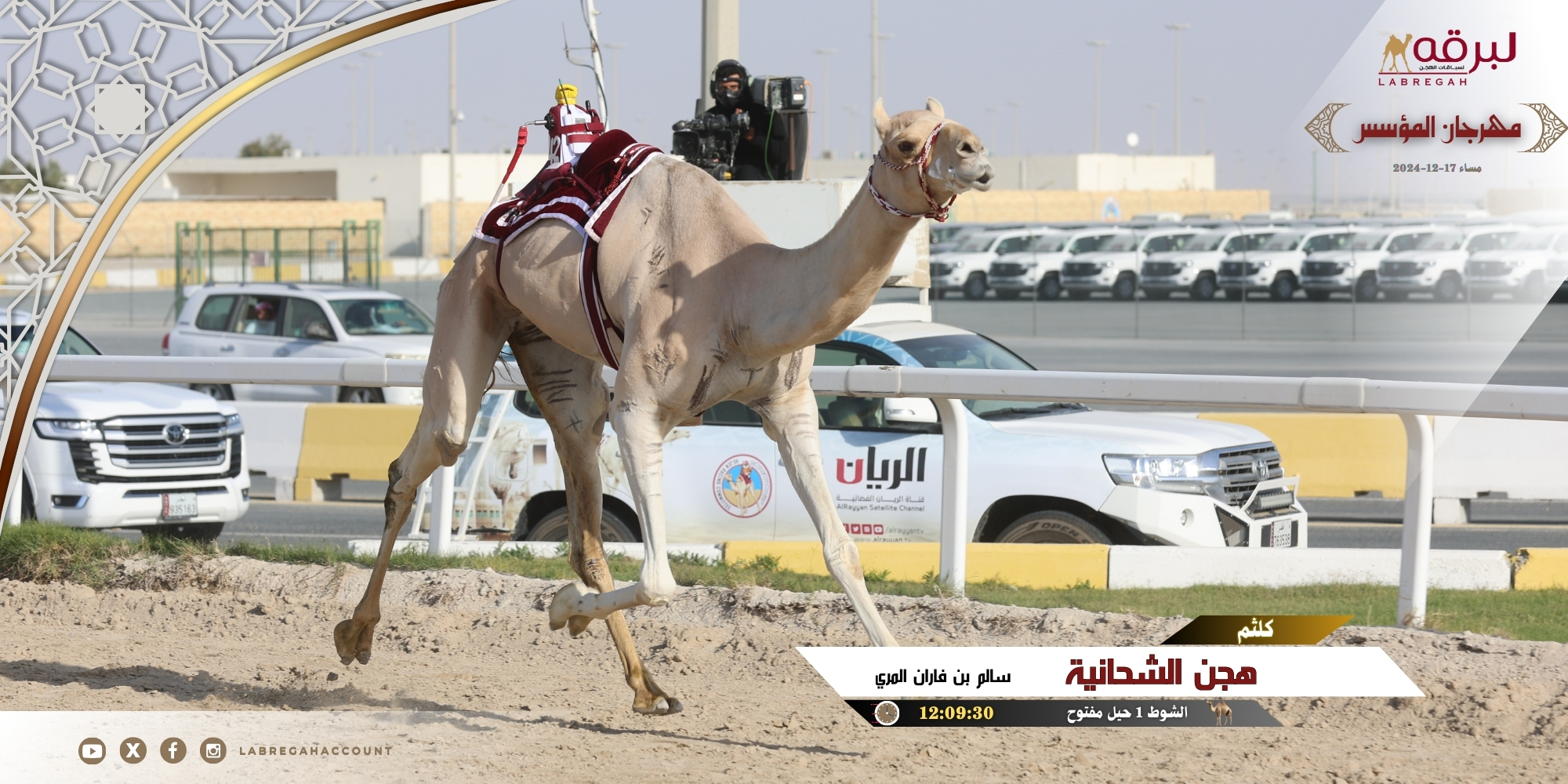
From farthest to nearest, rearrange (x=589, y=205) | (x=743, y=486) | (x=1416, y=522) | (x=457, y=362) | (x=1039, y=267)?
(x=1039, y=267) → (x=743, y=486) → (x=1416, y=522) → (x=457, y=362) → (x=589, y=205)

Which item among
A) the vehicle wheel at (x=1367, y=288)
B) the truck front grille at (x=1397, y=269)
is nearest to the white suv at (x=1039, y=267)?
the vehicle wheel at (x=1367, y=288)

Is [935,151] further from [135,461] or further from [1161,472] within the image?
[135,461]

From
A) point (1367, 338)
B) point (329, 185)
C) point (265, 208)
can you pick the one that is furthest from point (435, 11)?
point (329, 185)

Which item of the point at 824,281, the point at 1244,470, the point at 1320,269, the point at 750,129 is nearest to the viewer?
the point at 824,281

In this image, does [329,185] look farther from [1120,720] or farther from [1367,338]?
[1120,720]

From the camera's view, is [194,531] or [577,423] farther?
[194,531]

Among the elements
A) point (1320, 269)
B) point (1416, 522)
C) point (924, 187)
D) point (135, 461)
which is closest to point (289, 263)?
point (1320, 269)

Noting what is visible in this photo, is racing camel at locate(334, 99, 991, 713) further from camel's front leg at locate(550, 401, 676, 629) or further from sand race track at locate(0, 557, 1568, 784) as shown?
sand race track at locate(0, 557, 1568, 784)

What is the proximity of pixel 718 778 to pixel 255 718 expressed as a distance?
1.87 meters

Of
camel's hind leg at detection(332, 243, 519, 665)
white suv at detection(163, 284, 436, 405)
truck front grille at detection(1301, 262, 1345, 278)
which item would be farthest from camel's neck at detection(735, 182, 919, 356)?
truck front grille at detection(1301, 262, 1345, 278)

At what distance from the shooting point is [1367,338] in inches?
1264

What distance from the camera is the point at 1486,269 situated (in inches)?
1335

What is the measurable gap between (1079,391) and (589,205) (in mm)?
2850

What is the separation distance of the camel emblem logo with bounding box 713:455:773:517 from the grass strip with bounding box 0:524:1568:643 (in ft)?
2.05
